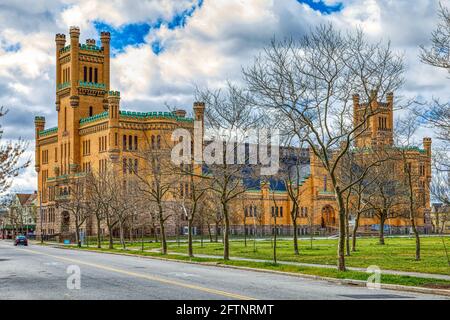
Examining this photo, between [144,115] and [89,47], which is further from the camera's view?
[89,47]

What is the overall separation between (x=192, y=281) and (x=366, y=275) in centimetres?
644

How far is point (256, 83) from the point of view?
29203mm

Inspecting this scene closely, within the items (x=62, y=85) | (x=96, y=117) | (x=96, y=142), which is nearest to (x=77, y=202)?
(x=96, y=142)

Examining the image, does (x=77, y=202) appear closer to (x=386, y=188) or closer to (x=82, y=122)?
(x=386, y=188)

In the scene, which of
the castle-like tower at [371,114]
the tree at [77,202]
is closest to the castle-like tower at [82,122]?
the tree at [77,202]

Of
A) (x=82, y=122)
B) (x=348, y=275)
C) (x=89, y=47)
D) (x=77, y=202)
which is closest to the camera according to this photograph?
(x=348, y=275)

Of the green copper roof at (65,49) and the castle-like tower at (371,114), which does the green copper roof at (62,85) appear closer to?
the green copper roof at (65,49)

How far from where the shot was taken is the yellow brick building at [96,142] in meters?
93.5

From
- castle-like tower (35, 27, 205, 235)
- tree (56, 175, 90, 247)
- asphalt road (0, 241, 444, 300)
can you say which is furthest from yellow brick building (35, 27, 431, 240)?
asphalt road (0, 241, 444, 300)

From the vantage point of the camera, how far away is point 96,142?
97750 millimetres

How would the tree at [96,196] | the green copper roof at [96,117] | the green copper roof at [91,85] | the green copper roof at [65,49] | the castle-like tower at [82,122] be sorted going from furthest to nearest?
1. the green copper roof at [65,49]
2. the green copper roof at [91,85]
3. the green copper roof at [96,117]
4. the castle-like tower at [82,122]
5. the tree at [96,196]

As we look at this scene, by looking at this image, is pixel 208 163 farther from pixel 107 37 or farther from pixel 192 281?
pixel 107 37
